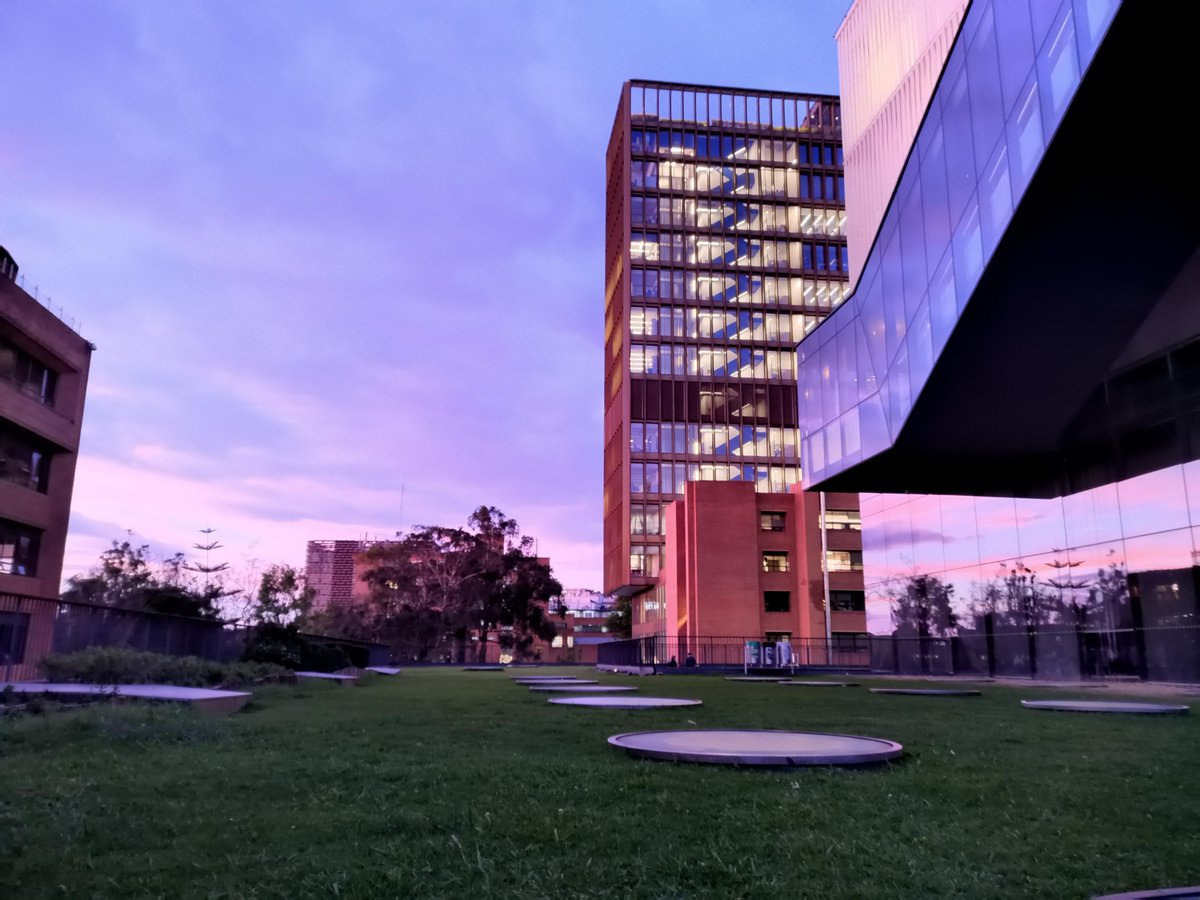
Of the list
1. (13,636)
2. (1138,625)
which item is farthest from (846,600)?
(13,636)

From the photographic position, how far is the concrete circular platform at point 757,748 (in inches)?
261

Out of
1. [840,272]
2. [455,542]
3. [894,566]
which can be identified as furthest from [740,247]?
[894,566]

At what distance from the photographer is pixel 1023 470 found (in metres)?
26.1

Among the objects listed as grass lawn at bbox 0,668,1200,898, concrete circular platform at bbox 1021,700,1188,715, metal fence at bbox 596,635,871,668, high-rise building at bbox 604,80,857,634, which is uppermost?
high-rise building at bbox 604,80,857,634

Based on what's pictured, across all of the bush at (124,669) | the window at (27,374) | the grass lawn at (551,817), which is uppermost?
the window at (27,374)

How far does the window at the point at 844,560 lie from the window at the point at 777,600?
3873 mm

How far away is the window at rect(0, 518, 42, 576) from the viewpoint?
38.1 meters

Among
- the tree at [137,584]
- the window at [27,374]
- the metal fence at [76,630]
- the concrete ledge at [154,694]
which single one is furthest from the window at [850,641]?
the window at [27,374]

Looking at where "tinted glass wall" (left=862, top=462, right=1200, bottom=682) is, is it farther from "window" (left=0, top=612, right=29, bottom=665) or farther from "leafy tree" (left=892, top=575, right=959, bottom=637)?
"window" (left=0, top=612, right=29, bottom=665)

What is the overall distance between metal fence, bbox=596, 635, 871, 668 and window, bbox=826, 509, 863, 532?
8141 mm

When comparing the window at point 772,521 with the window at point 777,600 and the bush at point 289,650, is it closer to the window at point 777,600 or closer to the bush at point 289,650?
the window at point 777,600

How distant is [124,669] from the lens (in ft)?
49.0

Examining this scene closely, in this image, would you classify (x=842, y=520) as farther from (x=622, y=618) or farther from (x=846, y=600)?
(x=622, y=618)

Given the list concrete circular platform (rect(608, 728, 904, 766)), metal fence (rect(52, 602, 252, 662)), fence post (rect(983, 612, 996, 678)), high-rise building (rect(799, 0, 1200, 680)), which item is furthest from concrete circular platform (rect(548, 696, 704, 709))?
fence post (rect(983, 612, 996, 678))
